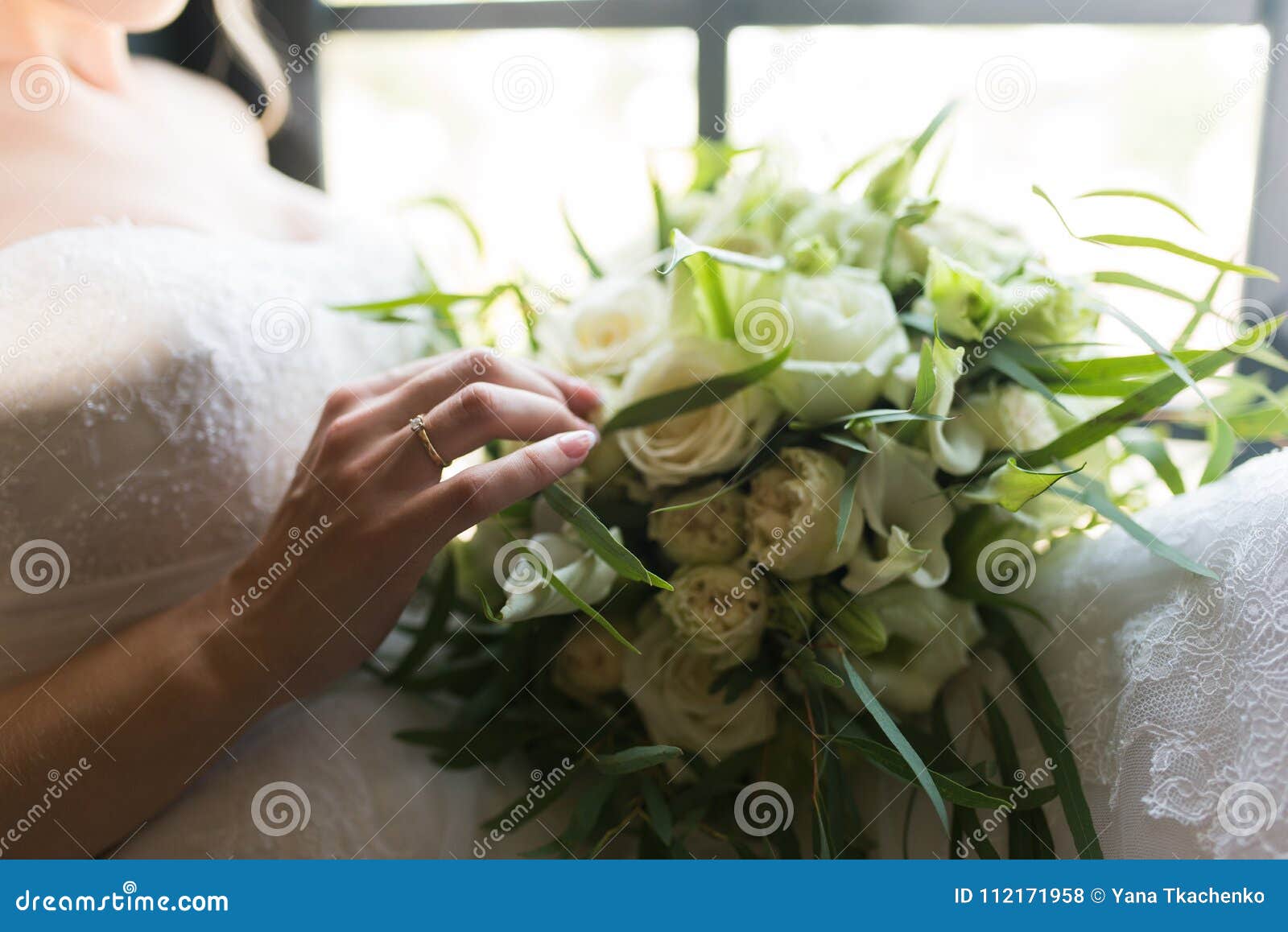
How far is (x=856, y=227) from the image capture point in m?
0.67

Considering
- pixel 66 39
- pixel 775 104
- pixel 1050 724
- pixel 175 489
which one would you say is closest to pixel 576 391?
pixel 175 489

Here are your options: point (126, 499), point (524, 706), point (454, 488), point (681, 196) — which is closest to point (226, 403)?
point (126, 499)

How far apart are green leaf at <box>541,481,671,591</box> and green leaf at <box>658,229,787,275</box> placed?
159 millimetres

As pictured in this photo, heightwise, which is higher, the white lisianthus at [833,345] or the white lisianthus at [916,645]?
the white lisianthus at [833,345]

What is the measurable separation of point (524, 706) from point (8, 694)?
1.11 ft

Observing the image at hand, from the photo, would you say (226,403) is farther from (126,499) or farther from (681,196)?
(681,196)

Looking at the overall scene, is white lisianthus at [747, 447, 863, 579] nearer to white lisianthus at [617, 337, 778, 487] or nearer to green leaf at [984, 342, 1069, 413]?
white lisianthus at [617, 337, 778, 487]

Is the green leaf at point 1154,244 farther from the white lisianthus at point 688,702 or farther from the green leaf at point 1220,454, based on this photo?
the white lisianthus at point 688,702

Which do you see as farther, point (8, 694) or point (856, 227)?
point (856, 227)

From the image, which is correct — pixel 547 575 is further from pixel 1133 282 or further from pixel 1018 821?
pixel 1133 282

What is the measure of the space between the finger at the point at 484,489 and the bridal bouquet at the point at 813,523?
29 millimetres

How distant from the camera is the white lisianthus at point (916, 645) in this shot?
0.58 metres

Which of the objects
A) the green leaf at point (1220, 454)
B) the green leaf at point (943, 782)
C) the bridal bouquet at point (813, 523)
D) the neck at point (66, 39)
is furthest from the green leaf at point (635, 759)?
the neck at point (66, 39)

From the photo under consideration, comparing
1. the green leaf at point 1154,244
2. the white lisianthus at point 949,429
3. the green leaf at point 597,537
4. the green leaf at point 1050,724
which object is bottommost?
the green leaf at point 1050,724
